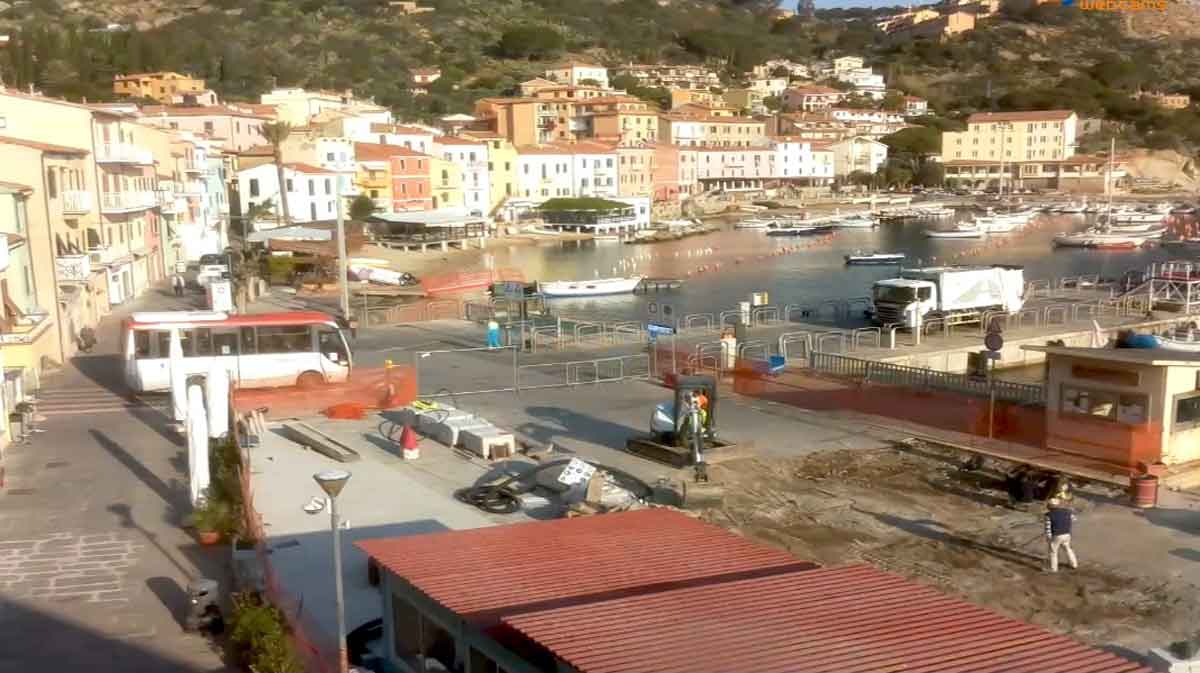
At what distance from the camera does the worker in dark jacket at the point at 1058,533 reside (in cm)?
1201

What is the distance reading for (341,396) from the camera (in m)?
20.9

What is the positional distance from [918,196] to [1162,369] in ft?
387

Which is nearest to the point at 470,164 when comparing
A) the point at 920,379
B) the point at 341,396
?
the point at 341,396

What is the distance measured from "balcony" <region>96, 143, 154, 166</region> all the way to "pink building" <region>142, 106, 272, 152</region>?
37562mm

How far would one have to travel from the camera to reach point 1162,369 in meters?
15.3

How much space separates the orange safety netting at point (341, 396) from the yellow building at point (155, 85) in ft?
299

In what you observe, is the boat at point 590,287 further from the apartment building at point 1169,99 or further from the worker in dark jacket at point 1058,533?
the apartment building at point 1169,99

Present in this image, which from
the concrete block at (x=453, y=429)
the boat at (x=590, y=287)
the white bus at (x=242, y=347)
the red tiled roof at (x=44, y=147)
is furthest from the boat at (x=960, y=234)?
the concrete block at (x=453, y=429)

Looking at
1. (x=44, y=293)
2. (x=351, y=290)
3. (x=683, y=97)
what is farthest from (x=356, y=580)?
(x=683, y=97)

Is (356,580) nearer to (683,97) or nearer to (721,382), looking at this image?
(721,382)

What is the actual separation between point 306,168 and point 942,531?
203 ft

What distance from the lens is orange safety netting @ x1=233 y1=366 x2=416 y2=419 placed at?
20344 mm

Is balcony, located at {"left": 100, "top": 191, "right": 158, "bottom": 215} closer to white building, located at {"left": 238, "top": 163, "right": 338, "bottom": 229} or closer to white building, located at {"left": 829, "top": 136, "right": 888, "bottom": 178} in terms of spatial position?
white building, located at {"left": 238, "top": 163, "right": 338, "bottom": 229}

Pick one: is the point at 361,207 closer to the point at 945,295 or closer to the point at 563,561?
the point at 945,295
